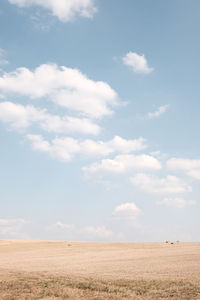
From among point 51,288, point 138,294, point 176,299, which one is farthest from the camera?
point 51,288

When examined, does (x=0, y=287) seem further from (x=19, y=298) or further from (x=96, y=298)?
(x=96, y=298)

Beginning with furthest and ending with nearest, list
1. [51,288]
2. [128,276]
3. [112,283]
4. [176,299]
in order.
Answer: [128,276], [112,283], [51,288], [176,299]

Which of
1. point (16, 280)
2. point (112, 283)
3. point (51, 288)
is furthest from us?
point (16, 280)

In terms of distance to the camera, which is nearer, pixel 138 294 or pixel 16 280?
pixel 138 294

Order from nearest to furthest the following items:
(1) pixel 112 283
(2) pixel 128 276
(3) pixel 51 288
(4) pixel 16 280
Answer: (3) pixel 51 288 → (1) pixel 112 283 → (4) pixel 16 280 → (2) pixel 128 276

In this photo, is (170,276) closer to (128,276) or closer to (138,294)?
(128,276)

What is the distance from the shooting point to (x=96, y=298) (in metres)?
22.9

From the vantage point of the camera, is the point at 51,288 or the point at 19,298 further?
the point at 51,288

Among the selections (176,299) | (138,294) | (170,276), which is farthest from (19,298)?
(170,276)

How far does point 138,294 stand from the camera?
953 inches

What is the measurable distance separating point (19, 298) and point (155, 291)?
8.72 metres

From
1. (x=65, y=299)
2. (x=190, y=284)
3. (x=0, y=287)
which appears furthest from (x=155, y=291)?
(x=0, y=287)

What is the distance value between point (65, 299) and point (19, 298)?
2982mm

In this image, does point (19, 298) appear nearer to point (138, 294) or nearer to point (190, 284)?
point (138, 294)
